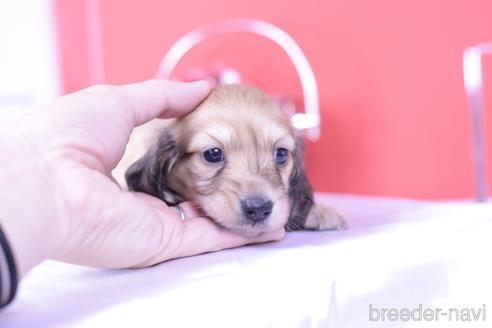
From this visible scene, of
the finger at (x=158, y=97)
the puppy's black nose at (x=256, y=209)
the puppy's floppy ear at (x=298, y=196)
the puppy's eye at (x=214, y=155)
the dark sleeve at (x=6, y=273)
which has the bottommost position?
Answer: the puppy's floppy ear at (x=298, y=196)

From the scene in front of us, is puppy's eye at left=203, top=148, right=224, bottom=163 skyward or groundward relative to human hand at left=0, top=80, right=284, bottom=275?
groundward

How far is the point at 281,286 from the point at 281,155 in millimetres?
766

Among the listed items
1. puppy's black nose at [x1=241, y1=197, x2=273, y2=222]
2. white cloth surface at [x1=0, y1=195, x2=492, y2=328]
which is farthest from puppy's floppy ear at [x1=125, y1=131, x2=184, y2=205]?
white cloth surface at [x1=0, y1=195, x2=492, y2=328]

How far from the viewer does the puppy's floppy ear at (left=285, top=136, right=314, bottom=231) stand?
4.67ft

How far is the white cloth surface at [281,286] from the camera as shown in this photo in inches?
28.2

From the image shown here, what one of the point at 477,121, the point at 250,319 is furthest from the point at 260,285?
the point at 477,121

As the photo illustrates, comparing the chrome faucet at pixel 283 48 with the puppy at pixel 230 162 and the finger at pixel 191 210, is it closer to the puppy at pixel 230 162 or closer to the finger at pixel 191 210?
the puppy at pixel 230 162

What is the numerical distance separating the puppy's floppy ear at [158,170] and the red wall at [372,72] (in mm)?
1668

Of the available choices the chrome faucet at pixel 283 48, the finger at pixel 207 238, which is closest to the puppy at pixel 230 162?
the finger at pixel 207 238

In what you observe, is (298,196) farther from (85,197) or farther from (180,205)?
(85,197)

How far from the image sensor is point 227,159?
4.64ft

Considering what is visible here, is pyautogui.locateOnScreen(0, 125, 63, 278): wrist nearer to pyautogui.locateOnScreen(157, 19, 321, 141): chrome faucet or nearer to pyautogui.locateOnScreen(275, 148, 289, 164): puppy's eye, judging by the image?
pyautogui.locateOnScreen(275, 148, 289, 164): puppy's eye

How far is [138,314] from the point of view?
694mm

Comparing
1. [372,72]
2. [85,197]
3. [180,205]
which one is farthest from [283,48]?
[85,197]
